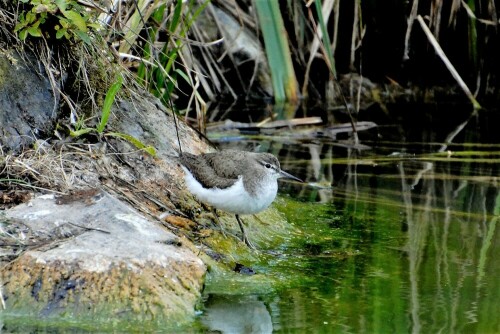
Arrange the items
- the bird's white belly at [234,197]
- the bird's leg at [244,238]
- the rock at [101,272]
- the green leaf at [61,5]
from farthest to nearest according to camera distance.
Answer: the bird's leg at [244,238] < the bird's white belly at [234,197] < the green leaf at [61,5] < the rock at [101,272]

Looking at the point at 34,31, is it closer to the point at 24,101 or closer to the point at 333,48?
the point at 24,101

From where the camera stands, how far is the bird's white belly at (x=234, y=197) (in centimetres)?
526

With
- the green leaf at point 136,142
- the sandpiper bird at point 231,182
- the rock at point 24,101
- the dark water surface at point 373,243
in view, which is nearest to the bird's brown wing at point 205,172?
the sandpiper bird at point 231,182

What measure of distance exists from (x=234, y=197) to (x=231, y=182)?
15cm

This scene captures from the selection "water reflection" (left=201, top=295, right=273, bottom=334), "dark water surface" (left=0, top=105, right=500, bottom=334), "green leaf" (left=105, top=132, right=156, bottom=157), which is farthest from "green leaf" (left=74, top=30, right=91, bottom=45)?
"water reflection" (left=201, top=295, right=273, bottom=334)

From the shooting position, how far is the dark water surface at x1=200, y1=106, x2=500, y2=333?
14.1 feet

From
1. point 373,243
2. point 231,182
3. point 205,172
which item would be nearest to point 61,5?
point 205,172

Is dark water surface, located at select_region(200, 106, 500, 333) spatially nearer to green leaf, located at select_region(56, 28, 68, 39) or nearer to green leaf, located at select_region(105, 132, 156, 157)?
green leaf, located at select_region(105, 132, 156, 157)

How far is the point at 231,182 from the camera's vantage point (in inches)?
211

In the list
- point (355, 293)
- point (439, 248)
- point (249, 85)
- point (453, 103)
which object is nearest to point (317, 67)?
point (249, 85)

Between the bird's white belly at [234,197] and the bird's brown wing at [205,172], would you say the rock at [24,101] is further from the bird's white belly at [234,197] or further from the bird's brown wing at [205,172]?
the bird's white belly at [234,197]

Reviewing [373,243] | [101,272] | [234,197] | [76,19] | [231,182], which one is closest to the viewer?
[101,272]

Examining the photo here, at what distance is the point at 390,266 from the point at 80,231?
184 cm

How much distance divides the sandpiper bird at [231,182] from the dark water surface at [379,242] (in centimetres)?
36
